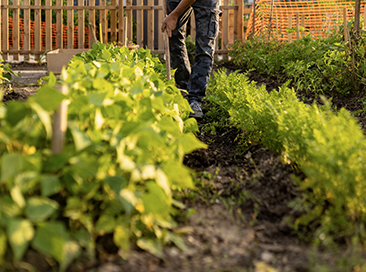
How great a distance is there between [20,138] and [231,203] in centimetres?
111

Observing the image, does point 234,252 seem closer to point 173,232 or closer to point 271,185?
point 173,232

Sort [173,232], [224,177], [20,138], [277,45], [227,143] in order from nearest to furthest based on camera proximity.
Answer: [20,138] → [173,232] → [224,177] → [227,143] → [277,45]

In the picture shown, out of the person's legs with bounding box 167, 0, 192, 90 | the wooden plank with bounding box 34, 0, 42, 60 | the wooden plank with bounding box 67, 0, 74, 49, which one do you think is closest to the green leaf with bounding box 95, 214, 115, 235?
the person's legs with bounding box 167, 0, 192, 90

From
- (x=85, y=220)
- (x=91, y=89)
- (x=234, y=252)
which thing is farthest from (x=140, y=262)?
(x=91, y=89)

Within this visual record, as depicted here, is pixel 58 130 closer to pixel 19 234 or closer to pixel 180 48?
pixel 19 234

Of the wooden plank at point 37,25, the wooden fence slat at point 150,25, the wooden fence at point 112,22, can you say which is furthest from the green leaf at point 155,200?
the wooden plank at point 37,25

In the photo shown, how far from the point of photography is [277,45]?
725cm

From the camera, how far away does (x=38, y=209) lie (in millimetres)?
1322

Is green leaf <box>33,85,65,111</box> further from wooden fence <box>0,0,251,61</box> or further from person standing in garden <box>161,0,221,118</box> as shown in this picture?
wooden fence <box>0,0,251,61</box>

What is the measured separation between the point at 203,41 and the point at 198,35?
8cm

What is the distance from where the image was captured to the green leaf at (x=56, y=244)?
4.16ft

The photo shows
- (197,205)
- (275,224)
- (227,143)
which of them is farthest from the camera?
(227,143)

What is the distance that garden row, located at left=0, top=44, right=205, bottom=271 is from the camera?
131cm

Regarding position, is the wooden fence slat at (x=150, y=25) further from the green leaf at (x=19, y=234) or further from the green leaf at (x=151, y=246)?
the green leaf at (x=19, y=234)
